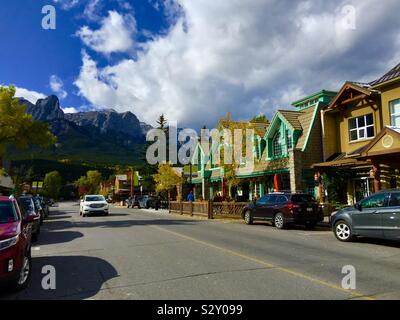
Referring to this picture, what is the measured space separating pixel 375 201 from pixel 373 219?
1.97ft

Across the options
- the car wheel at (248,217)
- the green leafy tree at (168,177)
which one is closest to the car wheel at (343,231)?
the car wheel at (248,217)

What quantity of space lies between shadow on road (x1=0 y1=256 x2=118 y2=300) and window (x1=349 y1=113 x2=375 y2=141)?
18.0 meters

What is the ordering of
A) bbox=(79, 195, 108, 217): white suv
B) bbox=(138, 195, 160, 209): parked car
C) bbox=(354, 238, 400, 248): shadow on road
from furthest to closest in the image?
bbox=(138, 195, 160, 209): parked car, bbox=(79, 195, 108, 217): white suv, bbox=(354, 238, 400, 248): shadow on road

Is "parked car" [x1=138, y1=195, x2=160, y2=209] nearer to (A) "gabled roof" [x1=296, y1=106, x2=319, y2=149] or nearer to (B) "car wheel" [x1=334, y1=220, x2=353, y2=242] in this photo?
(A) "gabled roof" [x1=296, y1=106, x2=319, y2=149]

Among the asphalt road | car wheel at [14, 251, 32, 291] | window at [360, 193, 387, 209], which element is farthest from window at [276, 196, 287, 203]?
car wheel at [14, 251, 32, 291]

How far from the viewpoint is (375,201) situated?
1277 cm

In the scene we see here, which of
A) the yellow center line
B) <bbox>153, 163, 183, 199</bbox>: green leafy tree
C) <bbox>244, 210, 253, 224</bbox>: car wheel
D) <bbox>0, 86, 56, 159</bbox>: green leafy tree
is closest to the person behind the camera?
the yellow center line

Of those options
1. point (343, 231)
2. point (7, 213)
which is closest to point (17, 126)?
point (7, 213)

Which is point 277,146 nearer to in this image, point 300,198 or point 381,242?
point 300,198

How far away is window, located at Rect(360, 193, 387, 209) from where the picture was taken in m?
12.5

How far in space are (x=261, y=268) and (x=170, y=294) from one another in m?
2.77

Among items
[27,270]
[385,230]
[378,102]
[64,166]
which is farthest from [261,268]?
[64,166]
